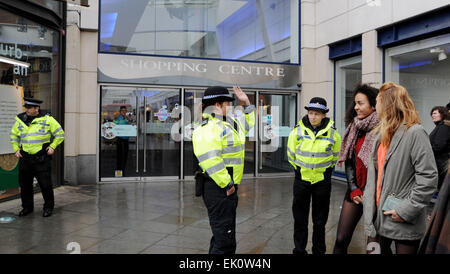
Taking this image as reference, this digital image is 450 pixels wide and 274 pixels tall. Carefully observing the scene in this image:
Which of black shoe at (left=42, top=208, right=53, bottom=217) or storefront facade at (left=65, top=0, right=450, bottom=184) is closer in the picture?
black shoe at (left=42, top=208, right=53, bottom=217)

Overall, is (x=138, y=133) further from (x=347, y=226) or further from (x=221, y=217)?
(x=347, y=226)

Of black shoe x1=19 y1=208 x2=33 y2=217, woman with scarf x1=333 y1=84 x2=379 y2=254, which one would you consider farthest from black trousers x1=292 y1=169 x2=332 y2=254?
black shoe x1=19 y1=208 x2=33 y2=217

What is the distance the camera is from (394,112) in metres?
2.78

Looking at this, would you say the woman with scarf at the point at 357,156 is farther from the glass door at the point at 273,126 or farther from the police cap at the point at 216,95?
the glass door at the point at 273,126

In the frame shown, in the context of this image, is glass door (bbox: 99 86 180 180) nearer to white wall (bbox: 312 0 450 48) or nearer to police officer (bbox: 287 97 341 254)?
white wall (bbox: 312 0 450 48)

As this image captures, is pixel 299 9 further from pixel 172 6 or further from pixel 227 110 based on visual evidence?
pixel 227 110

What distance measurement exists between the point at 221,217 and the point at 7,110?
5789mm

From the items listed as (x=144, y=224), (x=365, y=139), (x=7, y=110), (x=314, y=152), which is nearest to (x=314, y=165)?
(x=314, y=152)

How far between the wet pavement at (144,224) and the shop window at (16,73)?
2.41 ft

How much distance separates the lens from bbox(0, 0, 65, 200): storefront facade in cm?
704

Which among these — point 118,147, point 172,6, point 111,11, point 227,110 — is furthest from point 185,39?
point 227,110

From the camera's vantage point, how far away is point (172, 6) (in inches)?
406

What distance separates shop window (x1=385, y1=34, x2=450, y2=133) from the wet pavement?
9.44 ft

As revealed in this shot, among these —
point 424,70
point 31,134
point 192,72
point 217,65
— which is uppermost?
point 217,65
